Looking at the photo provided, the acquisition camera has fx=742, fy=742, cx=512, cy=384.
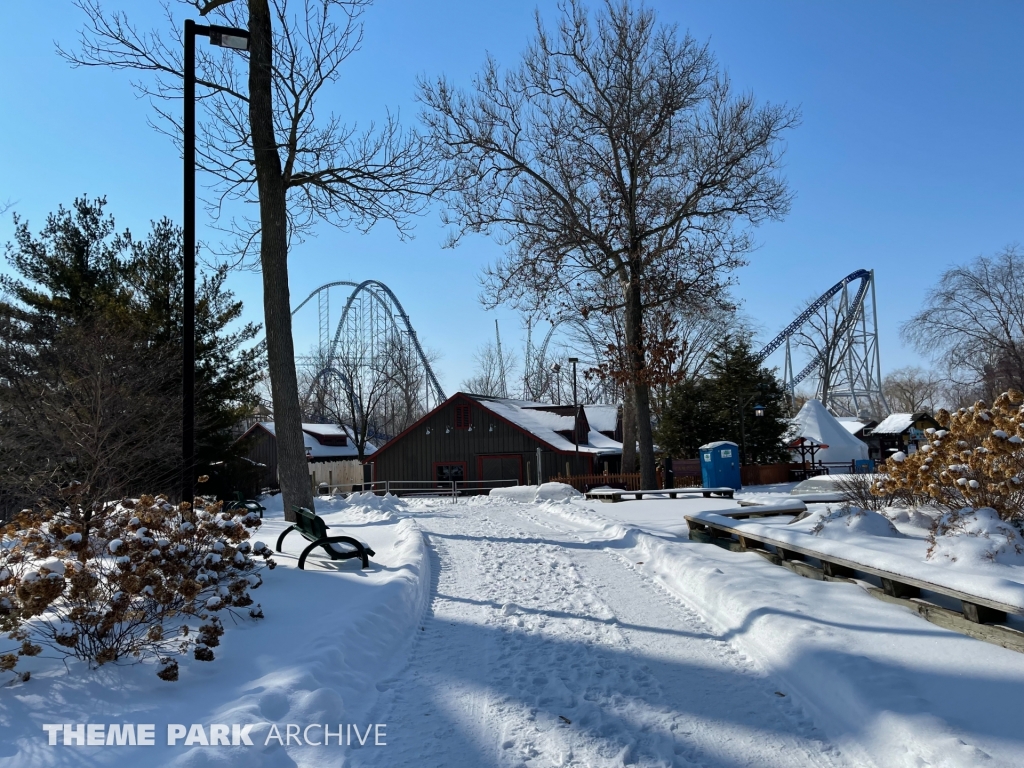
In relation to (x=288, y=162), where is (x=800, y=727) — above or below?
below

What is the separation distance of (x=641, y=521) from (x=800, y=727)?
399 inches

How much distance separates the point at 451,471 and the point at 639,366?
18320mm

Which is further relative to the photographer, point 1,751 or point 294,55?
point 294,55

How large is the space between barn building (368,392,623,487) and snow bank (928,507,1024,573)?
28297 millimetres

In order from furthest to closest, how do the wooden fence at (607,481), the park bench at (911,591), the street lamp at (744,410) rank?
1. the street lamp at (744,410)
2. the wooden fence at (607,481)
3. the park bench at (911,591)

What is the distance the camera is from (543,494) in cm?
2317

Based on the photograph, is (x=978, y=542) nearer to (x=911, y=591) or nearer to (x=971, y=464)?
(x=911, y=591)

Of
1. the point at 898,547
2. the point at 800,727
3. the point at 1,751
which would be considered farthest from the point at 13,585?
the point at 898,547

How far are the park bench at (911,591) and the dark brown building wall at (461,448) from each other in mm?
26682

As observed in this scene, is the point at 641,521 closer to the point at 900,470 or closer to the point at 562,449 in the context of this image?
the point at 900,470

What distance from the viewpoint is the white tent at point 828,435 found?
38312 millimetres

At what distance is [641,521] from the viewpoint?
14.2m

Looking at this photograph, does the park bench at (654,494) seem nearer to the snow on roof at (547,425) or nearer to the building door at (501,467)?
the snow on roof at (547,425)

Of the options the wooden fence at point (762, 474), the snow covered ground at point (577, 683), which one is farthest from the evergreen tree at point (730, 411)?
the snow covered ground at point (577, 683)
